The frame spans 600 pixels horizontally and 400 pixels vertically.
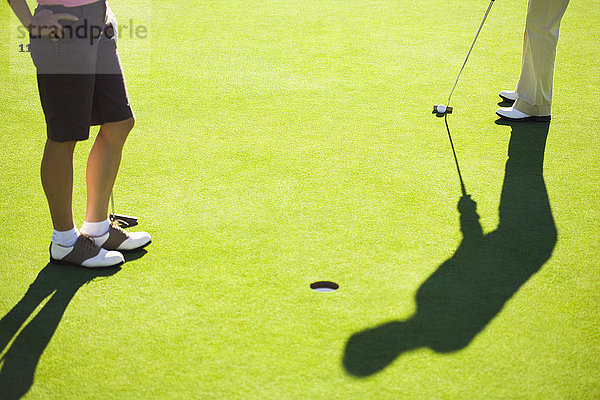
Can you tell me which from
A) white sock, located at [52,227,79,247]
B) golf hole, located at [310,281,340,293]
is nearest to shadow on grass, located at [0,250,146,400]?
white sock, located at [52,227,79,247]

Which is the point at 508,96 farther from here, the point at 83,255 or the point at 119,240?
the point at 83,255

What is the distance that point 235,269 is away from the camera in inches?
103

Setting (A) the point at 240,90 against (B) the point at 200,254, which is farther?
(A) the point at 240,90

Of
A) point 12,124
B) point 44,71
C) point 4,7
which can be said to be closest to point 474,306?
point 44,71

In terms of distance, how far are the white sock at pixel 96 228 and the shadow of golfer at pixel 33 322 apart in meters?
0.17

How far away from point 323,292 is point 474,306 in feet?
1.88

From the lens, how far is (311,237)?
9.37 ft

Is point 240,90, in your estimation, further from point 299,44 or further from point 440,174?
point 440,174

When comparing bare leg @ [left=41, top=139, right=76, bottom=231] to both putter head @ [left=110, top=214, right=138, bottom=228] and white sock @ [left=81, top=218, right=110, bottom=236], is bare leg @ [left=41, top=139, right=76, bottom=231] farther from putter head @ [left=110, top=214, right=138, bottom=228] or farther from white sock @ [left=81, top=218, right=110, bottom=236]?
putter head @ [left=110, top=214, right=138, bottom=228]

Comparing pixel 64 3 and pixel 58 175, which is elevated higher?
pixel 64 3

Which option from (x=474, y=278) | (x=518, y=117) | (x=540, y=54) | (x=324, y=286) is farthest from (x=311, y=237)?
(x=540, y=54)

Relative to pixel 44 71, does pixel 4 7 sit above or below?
below

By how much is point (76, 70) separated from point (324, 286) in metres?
1.26

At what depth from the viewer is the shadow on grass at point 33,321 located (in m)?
2.08
